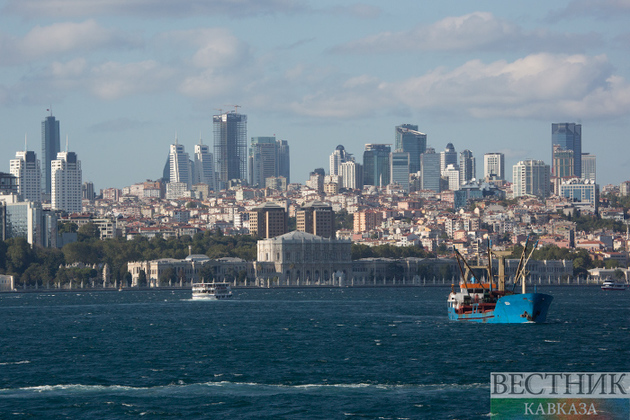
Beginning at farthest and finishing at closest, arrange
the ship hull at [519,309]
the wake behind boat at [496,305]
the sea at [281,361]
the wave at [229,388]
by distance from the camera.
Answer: the wake behind boat at [496,305] → the ship hull at [519,309] → the wave at [229,388] → the sea at [281,361]

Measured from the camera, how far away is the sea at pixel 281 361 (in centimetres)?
4641

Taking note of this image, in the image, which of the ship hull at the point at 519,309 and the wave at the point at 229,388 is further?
the ship hull at the point at 519,309

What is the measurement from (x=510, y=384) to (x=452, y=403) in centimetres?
205

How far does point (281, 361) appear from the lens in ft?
Answer: 198

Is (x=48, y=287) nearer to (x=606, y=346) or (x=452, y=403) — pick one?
(x=606, y=346)

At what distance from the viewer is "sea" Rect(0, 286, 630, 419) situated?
46.4 metres

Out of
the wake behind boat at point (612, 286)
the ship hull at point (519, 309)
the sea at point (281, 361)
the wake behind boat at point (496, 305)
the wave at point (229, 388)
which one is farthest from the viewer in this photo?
the wake behind boat at point (612, 286)

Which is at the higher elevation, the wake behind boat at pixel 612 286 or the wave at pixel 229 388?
the wave at pixel 229 388

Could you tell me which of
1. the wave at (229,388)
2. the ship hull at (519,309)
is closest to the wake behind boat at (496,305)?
the ship hull at (519,309)

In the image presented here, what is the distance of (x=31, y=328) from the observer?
283 feet

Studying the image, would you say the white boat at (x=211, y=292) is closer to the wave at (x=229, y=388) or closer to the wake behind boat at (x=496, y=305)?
the wake behind boat at (x=496, y=305)

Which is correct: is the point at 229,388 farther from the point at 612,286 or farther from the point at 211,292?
the point at 612,286

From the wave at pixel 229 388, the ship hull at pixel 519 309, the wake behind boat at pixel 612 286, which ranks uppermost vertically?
the ship hull at pixel 519 309

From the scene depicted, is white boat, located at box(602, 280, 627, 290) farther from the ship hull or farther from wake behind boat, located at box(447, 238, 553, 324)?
the ship hull
